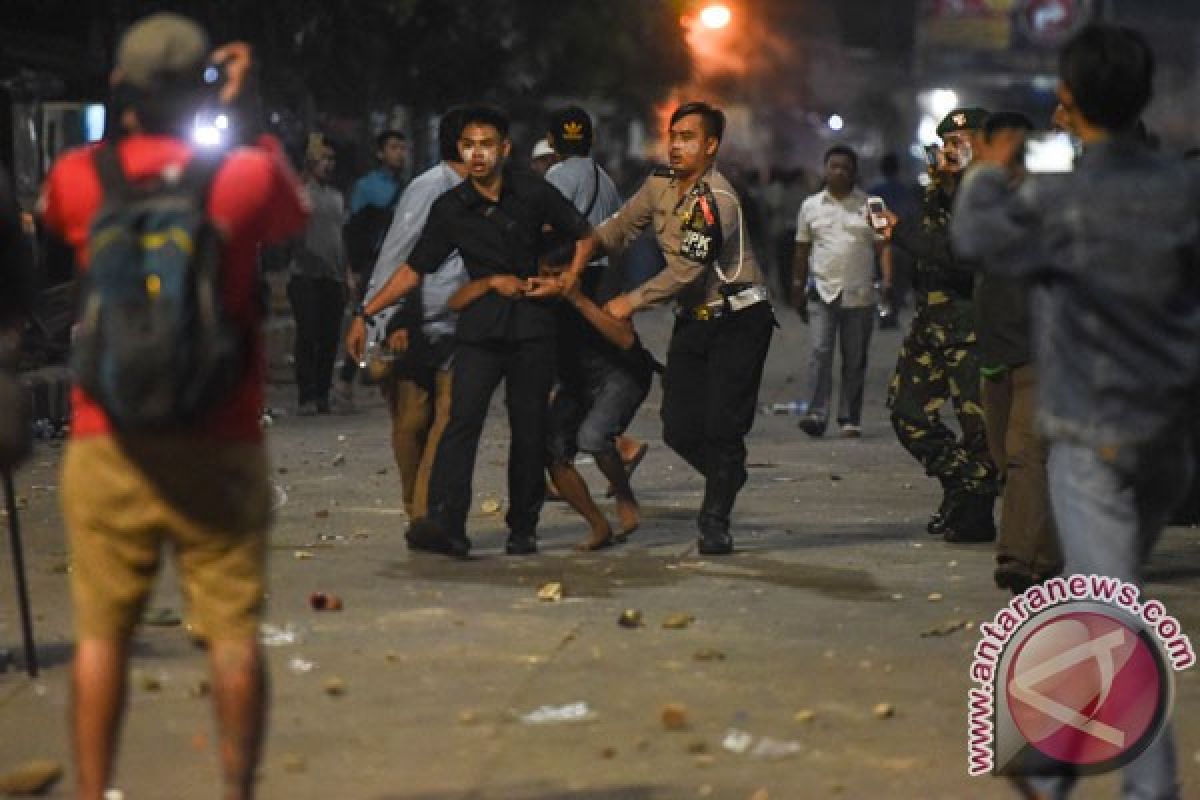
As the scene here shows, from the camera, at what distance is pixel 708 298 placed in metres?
12.0

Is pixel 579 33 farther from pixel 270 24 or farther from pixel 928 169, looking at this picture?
pixel 928 169

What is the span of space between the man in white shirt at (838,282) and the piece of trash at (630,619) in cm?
839

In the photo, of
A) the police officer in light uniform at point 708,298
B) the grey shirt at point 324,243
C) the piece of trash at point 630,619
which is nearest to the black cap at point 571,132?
the police officer in light uniform at point 708,298

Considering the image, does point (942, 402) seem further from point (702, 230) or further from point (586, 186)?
point (586, 186)

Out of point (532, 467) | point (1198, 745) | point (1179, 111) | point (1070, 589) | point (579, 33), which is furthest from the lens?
point (1179, 111)

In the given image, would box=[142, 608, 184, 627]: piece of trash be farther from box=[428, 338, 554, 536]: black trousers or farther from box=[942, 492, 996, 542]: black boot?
box=[942, 492, 996, 542]: black boot

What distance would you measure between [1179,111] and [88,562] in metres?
146

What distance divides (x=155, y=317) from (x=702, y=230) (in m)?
5.97

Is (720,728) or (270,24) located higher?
(270,24)

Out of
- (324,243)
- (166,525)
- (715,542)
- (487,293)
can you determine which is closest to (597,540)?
(715,542)

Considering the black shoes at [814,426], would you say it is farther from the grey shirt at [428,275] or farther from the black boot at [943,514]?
the grey shirt at [428,275]

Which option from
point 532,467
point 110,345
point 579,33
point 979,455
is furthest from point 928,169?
point 579,33

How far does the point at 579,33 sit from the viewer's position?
39.3 m

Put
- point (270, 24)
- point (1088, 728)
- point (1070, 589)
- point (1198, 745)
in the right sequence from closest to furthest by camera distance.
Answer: point (1070, 589)
point (1088, 728)
point (1198, 745)
point (270, 24)
